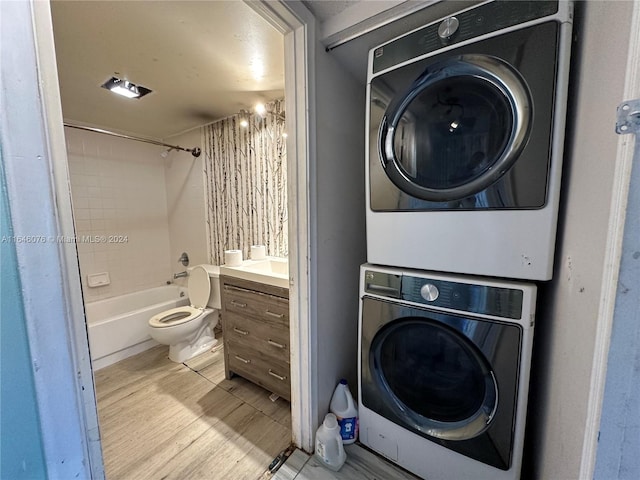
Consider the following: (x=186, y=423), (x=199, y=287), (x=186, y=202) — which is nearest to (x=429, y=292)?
(x=186, y=423)

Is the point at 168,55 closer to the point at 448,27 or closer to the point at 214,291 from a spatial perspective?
the point at 448,27

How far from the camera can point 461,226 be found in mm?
891

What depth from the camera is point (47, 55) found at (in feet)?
1.51

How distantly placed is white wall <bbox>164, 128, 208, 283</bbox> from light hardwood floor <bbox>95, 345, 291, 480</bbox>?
1260 mm

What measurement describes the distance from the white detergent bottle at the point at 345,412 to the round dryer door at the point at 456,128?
1075mm

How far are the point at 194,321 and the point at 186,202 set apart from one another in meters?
1.45

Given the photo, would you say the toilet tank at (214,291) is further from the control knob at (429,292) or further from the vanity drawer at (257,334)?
the control knob at (429,292)

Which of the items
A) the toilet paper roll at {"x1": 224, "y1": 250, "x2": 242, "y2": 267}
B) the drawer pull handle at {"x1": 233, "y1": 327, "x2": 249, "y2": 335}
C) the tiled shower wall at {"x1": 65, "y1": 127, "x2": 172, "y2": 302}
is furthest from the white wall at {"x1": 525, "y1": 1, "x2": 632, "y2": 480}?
the tiled shower wall at {"x1": 65, "y1": 127, "x2": 172, "y2": 302}

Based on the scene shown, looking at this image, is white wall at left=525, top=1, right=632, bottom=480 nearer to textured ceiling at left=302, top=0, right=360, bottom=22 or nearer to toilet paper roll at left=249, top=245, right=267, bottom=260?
textured ceiling at left=302, top=0, right=360, bottom=22

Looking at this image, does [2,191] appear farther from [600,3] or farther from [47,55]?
[600,3]

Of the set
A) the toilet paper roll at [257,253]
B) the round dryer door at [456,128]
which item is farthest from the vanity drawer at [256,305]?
the round dryer door at [456,128]

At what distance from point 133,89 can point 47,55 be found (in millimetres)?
1679

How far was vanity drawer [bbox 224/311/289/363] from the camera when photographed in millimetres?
1489

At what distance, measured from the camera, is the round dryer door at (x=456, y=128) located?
792 millimetres
